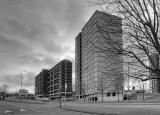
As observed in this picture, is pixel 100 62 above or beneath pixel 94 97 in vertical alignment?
above

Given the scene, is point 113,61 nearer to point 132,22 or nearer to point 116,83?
point 116,83

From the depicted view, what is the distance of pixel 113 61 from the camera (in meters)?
8.34

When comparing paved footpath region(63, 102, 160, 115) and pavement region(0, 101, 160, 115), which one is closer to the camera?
paved footpath region(63, 102, 160, 115)

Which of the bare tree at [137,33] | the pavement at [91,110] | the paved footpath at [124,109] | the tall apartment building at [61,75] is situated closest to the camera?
the bare tree at [137,33]

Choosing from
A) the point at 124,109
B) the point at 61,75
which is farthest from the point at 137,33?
the point at 61,75

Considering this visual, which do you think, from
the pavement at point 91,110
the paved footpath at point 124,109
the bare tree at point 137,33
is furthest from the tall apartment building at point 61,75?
the bare tree at point 137,33

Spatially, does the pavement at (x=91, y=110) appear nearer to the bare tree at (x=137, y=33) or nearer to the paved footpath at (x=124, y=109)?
the paved footpath at (x=124, y=109)

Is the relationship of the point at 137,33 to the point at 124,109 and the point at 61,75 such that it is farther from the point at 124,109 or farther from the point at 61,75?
the point at 61,75

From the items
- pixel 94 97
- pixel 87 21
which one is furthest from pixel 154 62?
pixel 94 97

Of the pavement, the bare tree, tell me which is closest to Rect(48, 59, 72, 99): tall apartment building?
the pavement

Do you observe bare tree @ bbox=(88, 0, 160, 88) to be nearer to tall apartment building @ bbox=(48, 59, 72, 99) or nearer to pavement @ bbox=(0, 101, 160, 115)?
pavement @ bbox=(0, 101, 160, 115)

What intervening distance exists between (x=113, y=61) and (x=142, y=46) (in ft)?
3.77

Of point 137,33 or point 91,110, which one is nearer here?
point 137,33

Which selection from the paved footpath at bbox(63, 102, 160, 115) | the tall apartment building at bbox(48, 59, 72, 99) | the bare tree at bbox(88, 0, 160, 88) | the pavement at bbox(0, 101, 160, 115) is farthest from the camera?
the tall apartment building at bbox(48, 59, 72, 99)
